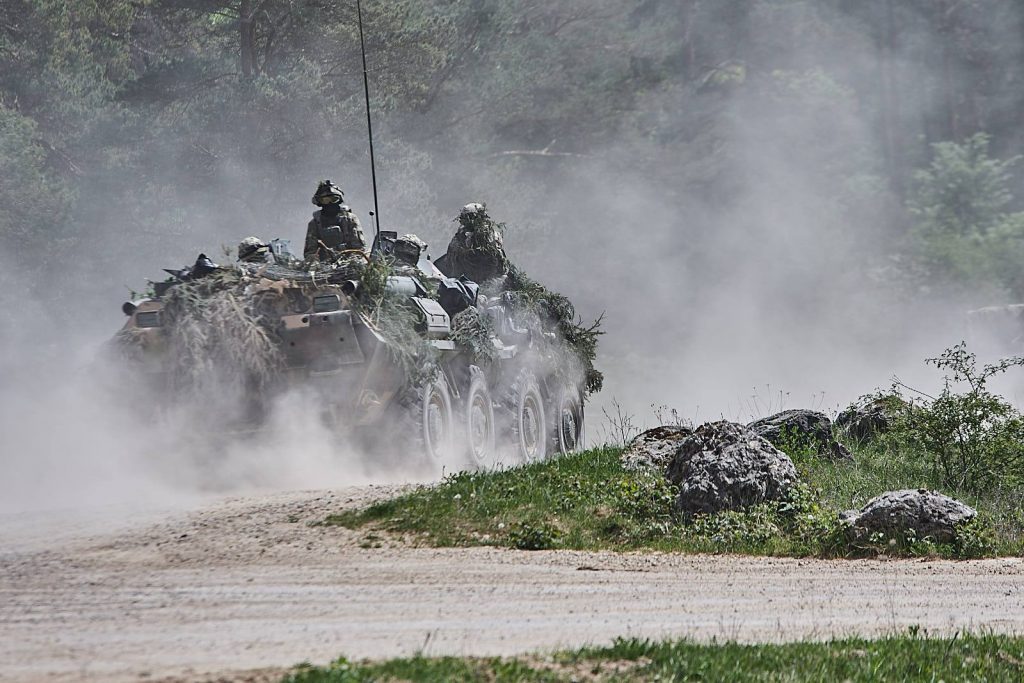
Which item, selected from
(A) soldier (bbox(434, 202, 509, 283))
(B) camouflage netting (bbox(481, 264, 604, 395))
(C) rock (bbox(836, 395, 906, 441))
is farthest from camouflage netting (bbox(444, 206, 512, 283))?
(C) rock (bbox(836, 395, 906, 441))

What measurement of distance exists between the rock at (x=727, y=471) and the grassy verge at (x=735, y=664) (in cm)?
352

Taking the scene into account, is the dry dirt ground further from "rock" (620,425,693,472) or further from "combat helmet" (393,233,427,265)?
"combat helmet" (393,233,427,265)

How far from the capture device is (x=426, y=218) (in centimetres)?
3384

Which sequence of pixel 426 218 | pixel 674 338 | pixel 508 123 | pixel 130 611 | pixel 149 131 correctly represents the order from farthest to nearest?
pixel 674 338
pixel 508 123
pixel 426 218
pixel 149 131
pixel 130 611

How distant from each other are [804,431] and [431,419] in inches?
163

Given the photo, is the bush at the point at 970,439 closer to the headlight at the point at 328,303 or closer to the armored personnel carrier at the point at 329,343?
the armored personnel carrier at the point at 329,343

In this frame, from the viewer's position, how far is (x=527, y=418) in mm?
17016

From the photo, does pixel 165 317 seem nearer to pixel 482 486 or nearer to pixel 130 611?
pixel 482 486

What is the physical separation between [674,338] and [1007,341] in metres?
15.2

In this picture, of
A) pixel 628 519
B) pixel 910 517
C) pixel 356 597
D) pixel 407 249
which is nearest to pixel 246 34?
pixel 407 249

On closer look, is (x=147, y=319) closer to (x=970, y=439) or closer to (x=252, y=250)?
(x=252, y=250)

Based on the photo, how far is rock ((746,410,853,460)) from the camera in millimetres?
13797

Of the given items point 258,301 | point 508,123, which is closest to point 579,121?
point 508,123

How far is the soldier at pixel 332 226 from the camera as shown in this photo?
14.7 meters
